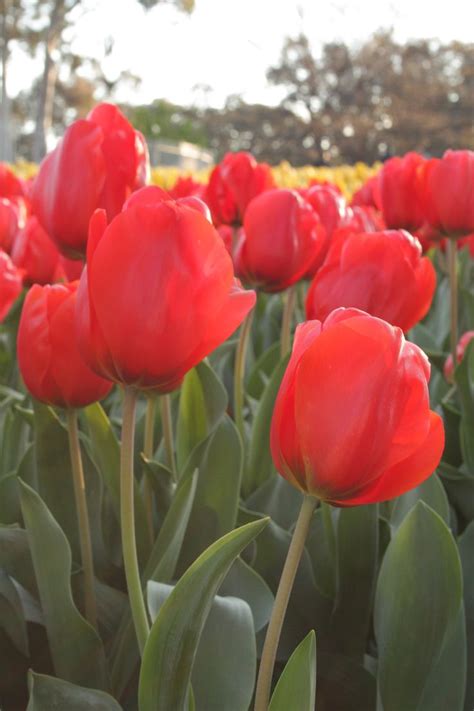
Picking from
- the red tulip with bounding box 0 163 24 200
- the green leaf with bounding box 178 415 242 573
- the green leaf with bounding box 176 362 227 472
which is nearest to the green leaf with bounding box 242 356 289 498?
the green leaf with bounding box 176 362 227 472

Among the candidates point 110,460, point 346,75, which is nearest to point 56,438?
point 110,460

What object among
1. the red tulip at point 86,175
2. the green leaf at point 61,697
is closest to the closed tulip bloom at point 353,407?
the green leaf at point 61,697

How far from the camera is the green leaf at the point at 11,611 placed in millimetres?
756

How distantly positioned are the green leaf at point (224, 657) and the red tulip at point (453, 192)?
88 centimetres

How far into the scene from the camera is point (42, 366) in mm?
730

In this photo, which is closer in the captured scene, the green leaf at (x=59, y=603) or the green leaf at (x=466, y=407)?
the green leaf at (x=59, y=603)

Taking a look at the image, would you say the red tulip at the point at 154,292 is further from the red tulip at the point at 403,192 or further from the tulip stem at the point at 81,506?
the red tulip at the point at 403,192

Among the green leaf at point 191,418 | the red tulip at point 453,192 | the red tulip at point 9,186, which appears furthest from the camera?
the red tulip at point 9,186

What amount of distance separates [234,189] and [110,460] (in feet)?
2.91

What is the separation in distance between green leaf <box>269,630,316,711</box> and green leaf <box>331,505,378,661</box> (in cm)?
30

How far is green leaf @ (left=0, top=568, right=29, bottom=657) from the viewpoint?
2.48ft

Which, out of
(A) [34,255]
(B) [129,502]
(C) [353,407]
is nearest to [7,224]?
(A) [34,255]

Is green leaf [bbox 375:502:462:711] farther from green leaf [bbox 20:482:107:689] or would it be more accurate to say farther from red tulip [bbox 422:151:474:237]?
red tulip [bbox 422:151:474:237]

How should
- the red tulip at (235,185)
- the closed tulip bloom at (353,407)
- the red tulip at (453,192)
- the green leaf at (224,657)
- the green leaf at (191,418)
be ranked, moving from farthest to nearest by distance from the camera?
the red tulip at (235,185) < the red tulip at (453,192) < the green leaf at (191,418) < the green leaf at (224,657) < the closed tulip bloom at (353,407)
